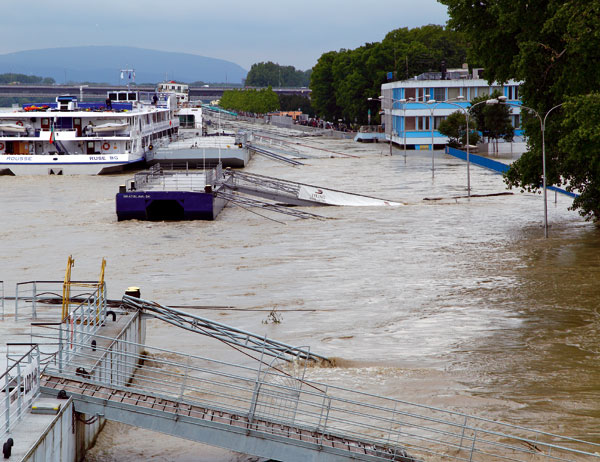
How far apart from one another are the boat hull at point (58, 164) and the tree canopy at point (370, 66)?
60.7 metres

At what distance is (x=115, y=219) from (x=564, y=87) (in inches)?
879

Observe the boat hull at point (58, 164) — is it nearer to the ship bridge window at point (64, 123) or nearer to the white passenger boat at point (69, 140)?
the white passenger boat at point (69, 140)

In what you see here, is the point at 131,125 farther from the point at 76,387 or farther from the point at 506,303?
the point at 76,387

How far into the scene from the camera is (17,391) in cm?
1170

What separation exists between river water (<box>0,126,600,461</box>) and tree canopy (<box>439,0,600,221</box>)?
3.05 metres

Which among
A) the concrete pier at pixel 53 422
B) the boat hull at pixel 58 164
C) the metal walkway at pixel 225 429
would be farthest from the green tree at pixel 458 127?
the metal walkway at pixel 225 429

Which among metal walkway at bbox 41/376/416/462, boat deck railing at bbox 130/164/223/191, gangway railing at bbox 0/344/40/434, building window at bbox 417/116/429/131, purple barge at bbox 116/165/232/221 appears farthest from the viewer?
building window at bbox 417/116/429/131

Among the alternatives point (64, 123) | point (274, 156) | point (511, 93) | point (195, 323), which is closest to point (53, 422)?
point (195, 323)

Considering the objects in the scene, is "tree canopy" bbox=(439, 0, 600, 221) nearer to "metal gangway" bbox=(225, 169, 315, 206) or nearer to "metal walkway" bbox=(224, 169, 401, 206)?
"metal walkway" bbox=(224, 169, 401, 206)

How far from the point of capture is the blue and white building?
102375mm

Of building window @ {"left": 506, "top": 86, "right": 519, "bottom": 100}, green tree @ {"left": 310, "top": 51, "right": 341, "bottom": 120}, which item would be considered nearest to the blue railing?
building window @ {"left": 506, "top": 86, "right": 519, "bottom": 100}

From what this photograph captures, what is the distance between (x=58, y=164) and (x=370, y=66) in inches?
2802

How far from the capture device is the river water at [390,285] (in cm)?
1778

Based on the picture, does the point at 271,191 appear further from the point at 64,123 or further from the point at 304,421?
the point at 304,421
